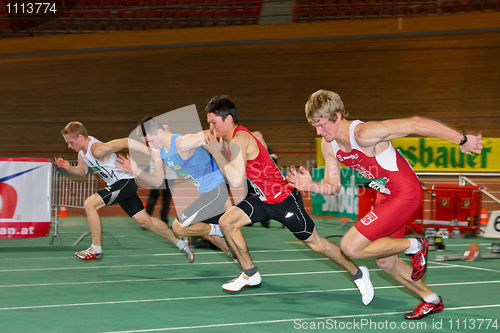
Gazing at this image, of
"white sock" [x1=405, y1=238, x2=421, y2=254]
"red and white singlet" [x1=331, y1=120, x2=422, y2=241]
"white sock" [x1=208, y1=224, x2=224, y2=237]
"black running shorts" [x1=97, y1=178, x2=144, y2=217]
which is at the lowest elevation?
"white sock" [x1=208, y1=224, x2=224, y2=237]

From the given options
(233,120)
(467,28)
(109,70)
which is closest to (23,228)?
(233,120)

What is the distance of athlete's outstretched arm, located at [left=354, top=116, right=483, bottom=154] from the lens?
175 inches

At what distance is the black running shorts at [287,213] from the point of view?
6098 millimetres

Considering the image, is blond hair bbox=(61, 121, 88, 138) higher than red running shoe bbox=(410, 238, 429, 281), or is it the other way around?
blond hair bbox=(61, 121, 88, 138)

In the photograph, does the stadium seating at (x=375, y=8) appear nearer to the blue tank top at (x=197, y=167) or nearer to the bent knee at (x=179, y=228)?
the blue tank top at (x=197, y=167)

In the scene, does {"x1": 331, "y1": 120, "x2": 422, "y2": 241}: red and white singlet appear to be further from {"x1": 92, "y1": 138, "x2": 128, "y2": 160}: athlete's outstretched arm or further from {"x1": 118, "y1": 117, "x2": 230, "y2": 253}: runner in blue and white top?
{"x1": 92, "y1": 138, "x2": 128, "y2": 160}: athlete's outstretched arm

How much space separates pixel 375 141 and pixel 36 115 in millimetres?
18502

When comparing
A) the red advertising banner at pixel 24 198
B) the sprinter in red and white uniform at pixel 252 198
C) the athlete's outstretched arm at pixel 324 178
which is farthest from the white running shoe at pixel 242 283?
the red advertising banner at pixel 24 198

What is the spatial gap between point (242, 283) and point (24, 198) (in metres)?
4.73

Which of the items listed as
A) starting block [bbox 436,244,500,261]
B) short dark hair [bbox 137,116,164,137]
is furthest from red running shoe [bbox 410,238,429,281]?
starting block [bbox 436,244,500,261]

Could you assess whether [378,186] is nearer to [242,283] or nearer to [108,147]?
[242,283]

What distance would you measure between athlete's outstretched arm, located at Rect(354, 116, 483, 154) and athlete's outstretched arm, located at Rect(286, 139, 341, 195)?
0.54 meters

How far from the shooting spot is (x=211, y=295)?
6348 millimetres
